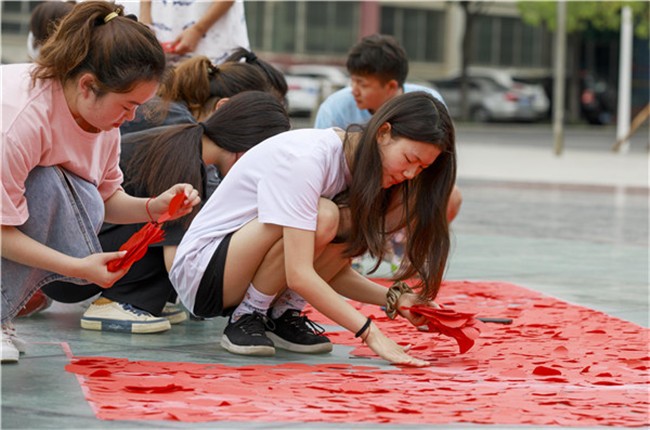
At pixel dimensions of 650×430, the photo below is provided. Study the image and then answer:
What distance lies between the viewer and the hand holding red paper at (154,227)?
328 centimetres

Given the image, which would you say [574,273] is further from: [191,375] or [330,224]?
[191,375]

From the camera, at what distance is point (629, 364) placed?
3.90m

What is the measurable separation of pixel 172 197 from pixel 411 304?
92cm

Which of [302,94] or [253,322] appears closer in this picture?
[253,322]

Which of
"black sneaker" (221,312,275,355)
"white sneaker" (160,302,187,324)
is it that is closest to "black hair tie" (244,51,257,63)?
"white sneaker" (160,302,187,324)

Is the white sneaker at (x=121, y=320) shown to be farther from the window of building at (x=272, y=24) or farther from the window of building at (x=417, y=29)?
the window of building at (x=417, y=29)

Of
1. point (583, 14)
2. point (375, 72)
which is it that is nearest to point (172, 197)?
point (375, 72)

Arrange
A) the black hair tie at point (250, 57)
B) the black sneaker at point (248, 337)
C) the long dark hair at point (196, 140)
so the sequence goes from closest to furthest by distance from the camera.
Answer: the black sneaker at point (248, 337), the long dark hair at point (196, 140), the black hair tie at point (250, 57)

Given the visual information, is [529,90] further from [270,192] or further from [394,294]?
[270,192]

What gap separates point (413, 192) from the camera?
389 centimetres

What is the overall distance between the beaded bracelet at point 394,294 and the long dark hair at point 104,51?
1.16 meters

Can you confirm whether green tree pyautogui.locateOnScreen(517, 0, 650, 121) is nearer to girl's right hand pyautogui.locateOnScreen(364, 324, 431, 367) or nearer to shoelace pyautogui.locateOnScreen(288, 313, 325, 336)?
shoelace pyautogui.locateOnScreen(288, 313, 325, 336)

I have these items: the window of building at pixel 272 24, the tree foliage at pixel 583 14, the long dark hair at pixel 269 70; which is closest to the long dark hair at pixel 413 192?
the long dark hair at pixel 269 70

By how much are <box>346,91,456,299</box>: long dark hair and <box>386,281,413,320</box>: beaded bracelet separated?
0.13 ft
